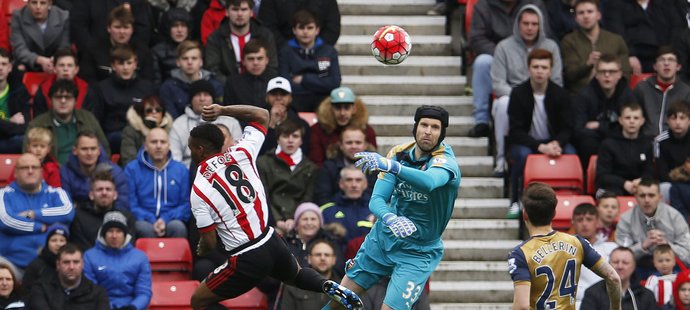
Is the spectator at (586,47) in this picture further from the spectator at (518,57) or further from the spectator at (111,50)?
the spectator at (111,50)

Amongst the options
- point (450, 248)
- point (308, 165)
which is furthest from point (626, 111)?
point (308, 165)

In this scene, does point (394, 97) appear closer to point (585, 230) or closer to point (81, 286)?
point (585, 230)

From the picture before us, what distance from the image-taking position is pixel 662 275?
1630cm

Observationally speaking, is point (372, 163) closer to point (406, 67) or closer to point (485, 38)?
point (485, 38)

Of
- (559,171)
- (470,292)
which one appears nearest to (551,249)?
(470,292)

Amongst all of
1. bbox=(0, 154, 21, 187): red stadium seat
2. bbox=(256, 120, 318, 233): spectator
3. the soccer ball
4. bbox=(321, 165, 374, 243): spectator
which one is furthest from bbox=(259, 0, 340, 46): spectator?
the soccer ball

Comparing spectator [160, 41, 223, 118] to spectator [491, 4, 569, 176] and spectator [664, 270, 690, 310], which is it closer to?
spectator [491, 4, 569, 176]

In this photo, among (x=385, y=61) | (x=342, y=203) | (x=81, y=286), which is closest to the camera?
(x=385, y=61)

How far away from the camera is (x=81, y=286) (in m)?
15.4

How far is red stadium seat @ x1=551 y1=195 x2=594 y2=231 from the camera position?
17078 millimetres

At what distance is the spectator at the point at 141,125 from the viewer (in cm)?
1719

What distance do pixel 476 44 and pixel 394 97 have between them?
123 centimetres

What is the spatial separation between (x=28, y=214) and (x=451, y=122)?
5.51 metres

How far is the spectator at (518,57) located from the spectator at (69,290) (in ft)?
17.3
